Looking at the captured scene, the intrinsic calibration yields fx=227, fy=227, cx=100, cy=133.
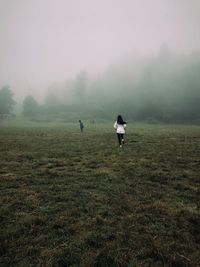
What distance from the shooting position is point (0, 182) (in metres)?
10.1

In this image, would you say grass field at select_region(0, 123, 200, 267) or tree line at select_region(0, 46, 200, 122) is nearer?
grass field at select_region(0, 123, 200, 267)

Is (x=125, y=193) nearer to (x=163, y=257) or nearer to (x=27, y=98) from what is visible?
(x=163, y=257)

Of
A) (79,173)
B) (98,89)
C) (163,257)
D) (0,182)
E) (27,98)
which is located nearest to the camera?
(163,257)

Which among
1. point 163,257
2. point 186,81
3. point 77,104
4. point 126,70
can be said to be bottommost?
point 163,257

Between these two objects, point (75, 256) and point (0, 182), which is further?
point (0, 182)

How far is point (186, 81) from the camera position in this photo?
423ft

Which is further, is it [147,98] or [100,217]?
[147,98]

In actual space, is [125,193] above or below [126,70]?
below

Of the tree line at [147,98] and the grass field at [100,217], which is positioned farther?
the tree line at [147,98]

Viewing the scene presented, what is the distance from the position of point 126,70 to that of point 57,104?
5421 cm

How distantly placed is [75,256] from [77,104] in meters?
152

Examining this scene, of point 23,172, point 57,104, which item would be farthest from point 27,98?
point 23,172

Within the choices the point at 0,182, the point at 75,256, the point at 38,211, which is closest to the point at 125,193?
the point at 38,211

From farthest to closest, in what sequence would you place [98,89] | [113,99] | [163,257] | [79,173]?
[98,89]
[113,99]
[79,173]
[163,257]
